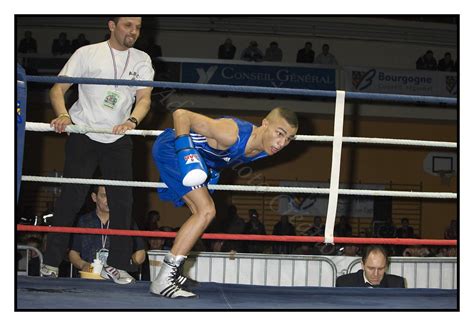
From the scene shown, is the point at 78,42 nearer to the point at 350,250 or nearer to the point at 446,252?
the point at 350,250

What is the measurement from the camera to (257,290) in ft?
10.5

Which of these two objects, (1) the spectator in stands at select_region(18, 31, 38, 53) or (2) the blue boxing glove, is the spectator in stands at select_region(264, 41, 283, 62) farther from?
(2) the blue boxing glove

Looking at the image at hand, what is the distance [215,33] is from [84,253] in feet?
25.5

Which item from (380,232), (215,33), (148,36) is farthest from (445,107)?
(148,36)

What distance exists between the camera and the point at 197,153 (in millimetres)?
2742

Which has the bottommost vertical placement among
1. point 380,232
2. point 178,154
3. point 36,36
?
point 380,232

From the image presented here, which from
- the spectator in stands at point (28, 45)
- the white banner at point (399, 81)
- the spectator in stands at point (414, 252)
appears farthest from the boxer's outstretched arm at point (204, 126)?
the spectator in stands at point (28, 45)

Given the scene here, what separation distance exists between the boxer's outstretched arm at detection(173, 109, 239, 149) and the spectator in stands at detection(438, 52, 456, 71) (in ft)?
29.9

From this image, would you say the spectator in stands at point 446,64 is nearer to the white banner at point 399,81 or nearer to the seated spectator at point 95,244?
the white banner at point 399,81

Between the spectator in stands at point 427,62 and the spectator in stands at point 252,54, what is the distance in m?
2.84

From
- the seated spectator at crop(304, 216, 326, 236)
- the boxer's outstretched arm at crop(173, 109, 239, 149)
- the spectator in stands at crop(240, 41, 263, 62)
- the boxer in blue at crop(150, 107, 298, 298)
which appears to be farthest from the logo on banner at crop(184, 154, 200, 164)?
the spectator in stands at crop(240, 41, 263, 62)

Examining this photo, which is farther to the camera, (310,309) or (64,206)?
(64,206)

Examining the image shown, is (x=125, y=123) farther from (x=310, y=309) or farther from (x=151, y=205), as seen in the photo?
(x=151, y=205)

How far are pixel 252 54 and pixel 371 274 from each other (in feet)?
23.5
